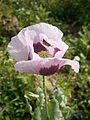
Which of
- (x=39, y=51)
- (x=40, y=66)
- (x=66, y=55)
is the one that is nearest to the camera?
(x=40, y=66)

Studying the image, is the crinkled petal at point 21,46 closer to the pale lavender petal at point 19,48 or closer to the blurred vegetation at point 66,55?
the pale lavender petal at point 19,48

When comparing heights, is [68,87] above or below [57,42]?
below

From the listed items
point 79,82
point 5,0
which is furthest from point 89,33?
point 5,0

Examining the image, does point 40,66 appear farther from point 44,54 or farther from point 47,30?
point 47,30

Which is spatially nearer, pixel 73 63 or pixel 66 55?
pixel 73 63

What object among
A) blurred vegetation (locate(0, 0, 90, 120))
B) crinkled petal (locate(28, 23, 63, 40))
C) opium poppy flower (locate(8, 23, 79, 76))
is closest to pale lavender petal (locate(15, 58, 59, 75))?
opium poppy flower (locate(8, 23, 79, 76))

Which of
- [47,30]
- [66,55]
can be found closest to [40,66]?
[47,30]

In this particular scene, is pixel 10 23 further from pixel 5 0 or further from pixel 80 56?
pixel 80 56

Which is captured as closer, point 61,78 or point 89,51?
point 61,78
